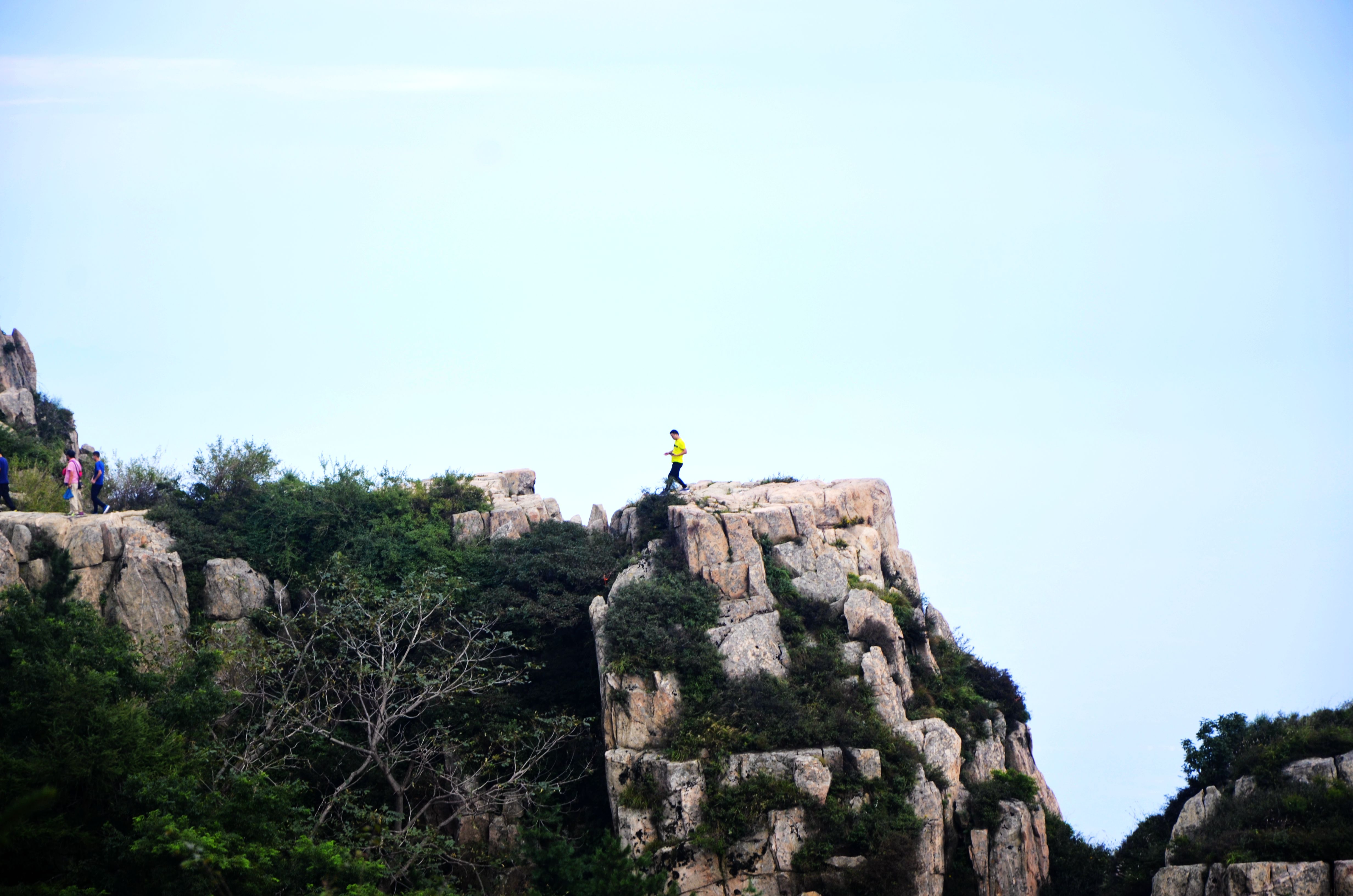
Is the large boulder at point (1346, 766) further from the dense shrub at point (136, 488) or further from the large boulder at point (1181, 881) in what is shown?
the dense shrub at point (136, 488)

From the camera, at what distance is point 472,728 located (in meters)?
34.2

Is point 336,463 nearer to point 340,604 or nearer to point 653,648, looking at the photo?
point 340,604

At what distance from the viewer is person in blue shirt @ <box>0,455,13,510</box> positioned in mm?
36875

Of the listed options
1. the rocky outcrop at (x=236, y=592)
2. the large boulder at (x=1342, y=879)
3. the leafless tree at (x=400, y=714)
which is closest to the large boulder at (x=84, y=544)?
the rocky outcrop at (x=236, y=592)

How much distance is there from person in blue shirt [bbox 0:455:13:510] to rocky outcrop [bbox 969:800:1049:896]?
3129 cm

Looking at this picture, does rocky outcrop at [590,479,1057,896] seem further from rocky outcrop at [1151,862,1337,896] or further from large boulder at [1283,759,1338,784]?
large boulder at [1283,759,1338,784]

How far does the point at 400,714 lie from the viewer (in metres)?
31.7

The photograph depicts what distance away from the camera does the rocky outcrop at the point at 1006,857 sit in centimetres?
3097

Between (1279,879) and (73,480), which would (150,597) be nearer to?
(73,480)

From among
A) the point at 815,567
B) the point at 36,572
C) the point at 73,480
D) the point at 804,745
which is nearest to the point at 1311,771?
the point at 804,745

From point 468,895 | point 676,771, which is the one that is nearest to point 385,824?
point 468,895

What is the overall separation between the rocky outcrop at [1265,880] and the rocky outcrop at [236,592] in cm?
2636

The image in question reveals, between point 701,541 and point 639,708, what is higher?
point 701,541

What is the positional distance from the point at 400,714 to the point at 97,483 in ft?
49.0
